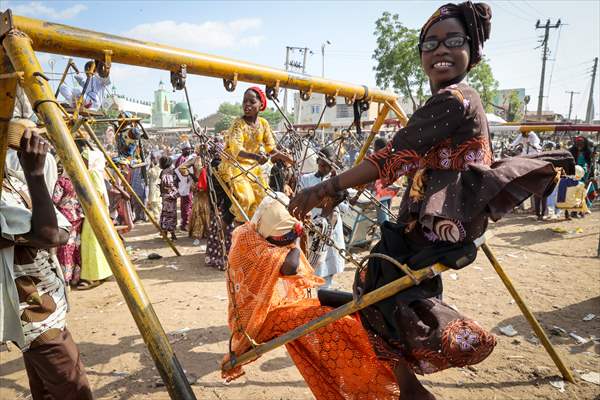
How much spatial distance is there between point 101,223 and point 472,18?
1736 millimetres

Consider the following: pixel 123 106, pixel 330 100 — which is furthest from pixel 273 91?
pixel 123 106

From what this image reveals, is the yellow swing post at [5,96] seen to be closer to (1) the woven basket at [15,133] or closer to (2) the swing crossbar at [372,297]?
(1) the woven basket at [15,133]

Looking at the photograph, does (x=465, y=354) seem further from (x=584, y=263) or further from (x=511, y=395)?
(x=584, y=263)

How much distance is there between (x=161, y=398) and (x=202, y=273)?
348 centimetres

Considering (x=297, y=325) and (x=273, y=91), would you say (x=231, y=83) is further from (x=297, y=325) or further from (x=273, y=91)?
(x=297, y=325)

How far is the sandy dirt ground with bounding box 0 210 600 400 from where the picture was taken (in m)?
3.07

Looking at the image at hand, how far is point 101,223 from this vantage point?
1.34 metres

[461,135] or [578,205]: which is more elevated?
[461,135]

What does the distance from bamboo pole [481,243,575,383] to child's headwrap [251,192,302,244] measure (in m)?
1.39

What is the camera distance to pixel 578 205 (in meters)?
9.75

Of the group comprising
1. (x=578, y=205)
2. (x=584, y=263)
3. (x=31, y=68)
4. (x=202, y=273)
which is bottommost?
(x=202, y=273)

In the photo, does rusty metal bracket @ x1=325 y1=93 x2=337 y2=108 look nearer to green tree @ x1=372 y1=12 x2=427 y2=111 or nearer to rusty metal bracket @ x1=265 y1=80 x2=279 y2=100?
rusty metal bracket @ x1=265 y1=80 x2=279 y2=100

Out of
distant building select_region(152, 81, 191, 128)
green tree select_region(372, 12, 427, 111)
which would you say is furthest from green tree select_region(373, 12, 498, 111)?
distant building select_region(152, 81, 191, 128)

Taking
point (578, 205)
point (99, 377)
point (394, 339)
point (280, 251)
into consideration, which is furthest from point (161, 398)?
point (578, 205)
